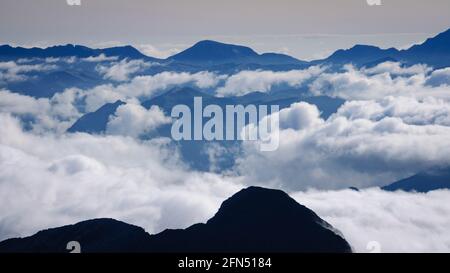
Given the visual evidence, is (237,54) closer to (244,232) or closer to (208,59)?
(208,59)

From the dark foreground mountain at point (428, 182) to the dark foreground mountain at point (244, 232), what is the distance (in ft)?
12.9

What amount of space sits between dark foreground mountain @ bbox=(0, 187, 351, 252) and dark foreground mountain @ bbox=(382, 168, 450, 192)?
12.9ft

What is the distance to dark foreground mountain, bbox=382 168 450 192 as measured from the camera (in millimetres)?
14580

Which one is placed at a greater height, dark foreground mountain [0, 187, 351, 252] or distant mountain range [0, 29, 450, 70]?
distant mountain range [0, 29, 450, 70]

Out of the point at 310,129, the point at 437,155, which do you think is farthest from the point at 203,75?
the point at 437,155

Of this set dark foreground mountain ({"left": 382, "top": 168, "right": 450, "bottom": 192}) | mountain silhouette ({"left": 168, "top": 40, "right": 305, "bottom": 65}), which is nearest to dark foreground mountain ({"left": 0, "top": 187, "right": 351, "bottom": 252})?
dark foreground mountain ({"left": 382, "top": 168, "right": 450, "bottom": 192})

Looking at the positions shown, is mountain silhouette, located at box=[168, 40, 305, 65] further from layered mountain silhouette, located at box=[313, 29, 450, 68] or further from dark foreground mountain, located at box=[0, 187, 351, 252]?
dark foreground mountain, located at box=[0, 187, 351, 252]

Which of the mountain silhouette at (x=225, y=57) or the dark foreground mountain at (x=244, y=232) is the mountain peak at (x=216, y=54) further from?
the dark foreground mountain at (x=244, y=232)

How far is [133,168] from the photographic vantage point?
15.8 m

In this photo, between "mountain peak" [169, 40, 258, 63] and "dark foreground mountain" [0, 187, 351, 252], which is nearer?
"dark foreground mountain" [0, 187, 351, 252]

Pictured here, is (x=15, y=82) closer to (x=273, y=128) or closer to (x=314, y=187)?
(x=273, y=128)

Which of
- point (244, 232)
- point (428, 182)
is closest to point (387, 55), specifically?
point (428, 182)
